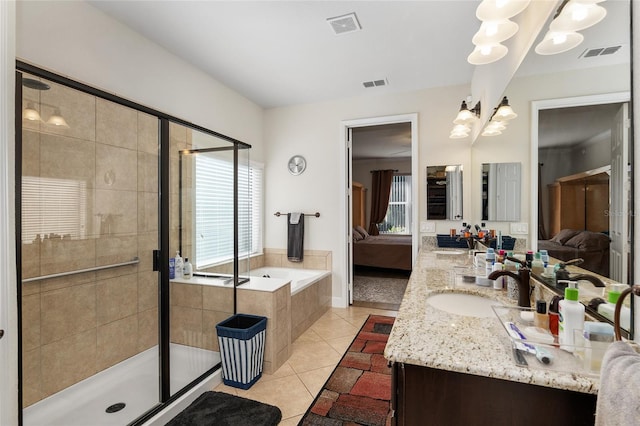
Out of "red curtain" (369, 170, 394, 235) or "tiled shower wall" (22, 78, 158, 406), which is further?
"red curtain" (369, 170, 394, 235)

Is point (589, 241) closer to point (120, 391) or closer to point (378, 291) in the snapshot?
point (120, 391)

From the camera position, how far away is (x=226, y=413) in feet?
6.34

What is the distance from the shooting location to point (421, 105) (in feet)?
11.9

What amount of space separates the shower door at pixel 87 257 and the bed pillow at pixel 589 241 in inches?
91.2

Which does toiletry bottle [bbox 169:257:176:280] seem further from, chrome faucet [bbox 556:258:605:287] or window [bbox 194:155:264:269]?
chrome faucet [bbox 556:258:605:287]

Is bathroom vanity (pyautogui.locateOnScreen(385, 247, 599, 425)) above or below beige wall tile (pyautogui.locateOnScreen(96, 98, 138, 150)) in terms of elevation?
below

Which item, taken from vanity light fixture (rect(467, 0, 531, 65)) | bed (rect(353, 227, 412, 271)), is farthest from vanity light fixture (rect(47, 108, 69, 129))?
bed (rect(353, 227, 412, 271))

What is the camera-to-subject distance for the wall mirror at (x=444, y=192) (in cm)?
339

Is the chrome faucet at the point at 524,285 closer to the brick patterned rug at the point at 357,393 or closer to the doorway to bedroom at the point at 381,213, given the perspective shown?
the brick patterned rug at the point at 357,393

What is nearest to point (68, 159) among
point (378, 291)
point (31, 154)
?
point (31, 154)

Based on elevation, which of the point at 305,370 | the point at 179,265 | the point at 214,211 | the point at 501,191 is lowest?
the point at 305,370

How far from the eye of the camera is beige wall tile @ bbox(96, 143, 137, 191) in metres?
2.17

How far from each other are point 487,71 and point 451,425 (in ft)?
8.66

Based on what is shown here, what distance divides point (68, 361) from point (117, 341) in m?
0.31
